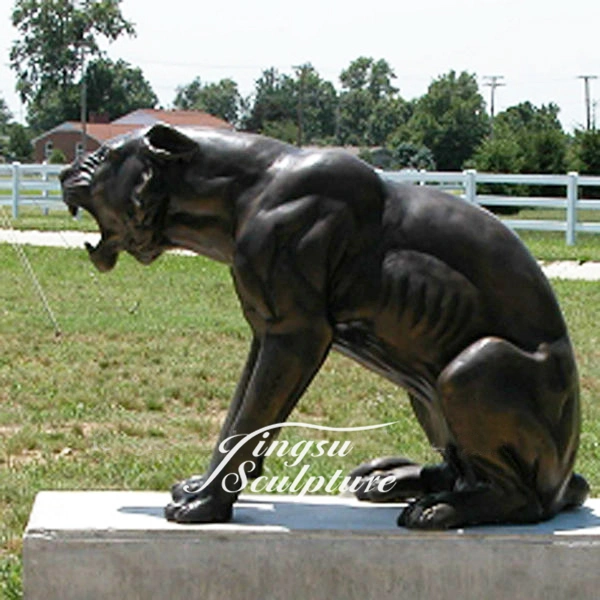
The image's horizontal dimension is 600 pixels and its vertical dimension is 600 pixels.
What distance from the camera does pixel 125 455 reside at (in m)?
7.23

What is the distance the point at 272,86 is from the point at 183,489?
12575cm

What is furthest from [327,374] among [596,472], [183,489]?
[183,489]

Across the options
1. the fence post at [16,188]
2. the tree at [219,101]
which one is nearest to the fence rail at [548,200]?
the fence post at [16,188]

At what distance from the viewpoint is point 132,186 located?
4.10 meters

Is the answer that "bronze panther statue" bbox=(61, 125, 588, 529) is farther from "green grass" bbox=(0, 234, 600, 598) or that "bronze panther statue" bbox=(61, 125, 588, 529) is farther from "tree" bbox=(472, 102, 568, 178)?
"tree" bbox=(472, 102, 568, 178)

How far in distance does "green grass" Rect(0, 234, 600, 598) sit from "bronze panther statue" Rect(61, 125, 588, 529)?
58.4 inches

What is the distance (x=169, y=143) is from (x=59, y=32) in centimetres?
7551

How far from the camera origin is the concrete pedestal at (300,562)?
4.02 m

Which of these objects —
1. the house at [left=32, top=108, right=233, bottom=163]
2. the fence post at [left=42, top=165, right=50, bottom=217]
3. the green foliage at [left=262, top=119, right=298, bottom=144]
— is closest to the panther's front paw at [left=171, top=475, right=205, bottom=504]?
the fence post at [left=42, top=165, right=50, bottom=217]

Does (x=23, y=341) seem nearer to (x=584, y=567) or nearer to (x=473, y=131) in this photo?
(x=584, y=567)

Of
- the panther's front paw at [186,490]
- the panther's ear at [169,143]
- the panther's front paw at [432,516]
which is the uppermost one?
the panther's ear at [169,143]

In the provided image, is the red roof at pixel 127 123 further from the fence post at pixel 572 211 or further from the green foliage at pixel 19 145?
the fence post at pixel 572 211

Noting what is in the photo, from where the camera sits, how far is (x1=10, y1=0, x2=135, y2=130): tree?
76062 mm

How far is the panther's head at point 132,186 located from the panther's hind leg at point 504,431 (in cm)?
101
